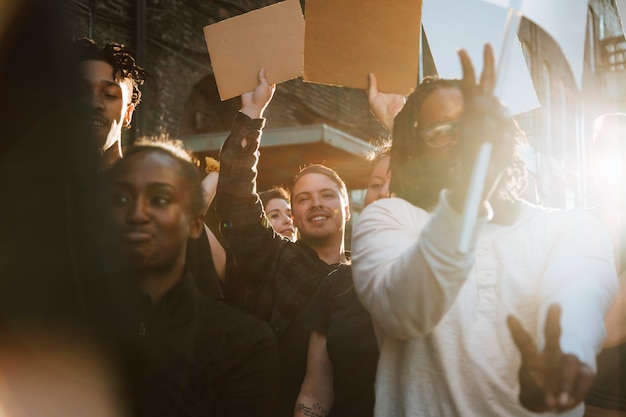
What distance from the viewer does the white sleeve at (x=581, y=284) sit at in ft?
2.99

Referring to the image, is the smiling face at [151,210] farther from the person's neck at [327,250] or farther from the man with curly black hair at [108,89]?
the person's neck at [327,250]

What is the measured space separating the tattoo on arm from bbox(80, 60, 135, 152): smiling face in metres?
0.79

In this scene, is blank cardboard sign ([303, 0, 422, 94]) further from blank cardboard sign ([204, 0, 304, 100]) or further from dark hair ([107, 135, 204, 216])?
dark hair ([107, 135, 204, 216])

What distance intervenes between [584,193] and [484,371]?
3.09 ft

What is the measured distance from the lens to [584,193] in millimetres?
1862

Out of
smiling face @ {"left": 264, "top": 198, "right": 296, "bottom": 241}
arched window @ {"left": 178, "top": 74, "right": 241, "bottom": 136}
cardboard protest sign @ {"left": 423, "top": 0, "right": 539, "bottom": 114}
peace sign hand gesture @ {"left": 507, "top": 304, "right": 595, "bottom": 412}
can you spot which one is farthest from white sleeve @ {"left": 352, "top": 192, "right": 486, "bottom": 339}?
arched window @ {"left": 178, "top": 74, "right": 241, "bottom": 136}

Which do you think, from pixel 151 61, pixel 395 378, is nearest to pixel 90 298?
pixel 395 378

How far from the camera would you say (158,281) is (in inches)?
47.5

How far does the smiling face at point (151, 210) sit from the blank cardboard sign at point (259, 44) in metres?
0.44

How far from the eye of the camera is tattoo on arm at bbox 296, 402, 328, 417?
159 centimetres

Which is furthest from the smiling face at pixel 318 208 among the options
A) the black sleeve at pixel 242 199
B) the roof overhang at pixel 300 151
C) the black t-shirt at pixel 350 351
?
the roof overhang at pixel 300 151

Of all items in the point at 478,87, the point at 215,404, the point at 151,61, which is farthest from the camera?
the point at 151,61

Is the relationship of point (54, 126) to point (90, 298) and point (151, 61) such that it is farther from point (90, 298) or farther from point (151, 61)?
point (151, 61)

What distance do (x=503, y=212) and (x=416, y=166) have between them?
185mm
